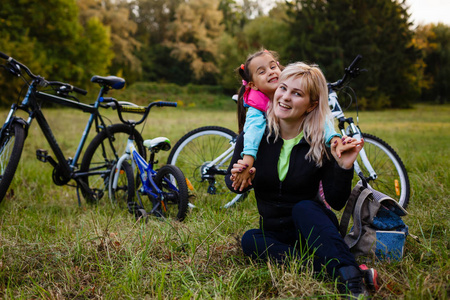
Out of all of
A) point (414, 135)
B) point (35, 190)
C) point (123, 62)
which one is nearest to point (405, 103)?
point (414, 135)

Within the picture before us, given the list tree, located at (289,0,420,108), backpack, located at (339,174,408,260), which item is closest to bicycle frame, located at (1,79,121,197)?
backpack, located at (339,174,408,260)

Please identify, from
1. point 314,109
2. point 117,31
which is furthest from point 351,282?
point 117,31

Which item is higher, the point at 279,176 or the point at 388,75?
the point at 388,75

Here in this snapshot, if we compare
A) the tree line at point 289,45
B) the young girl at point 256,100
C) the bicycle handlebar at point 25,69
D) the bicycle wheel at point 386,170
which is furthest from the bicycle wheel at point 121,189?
the tree line at point 289,45

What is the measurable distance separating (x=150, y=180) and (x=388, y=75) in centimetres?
2183

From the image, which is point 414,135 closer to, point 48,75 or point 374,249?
point 374,249

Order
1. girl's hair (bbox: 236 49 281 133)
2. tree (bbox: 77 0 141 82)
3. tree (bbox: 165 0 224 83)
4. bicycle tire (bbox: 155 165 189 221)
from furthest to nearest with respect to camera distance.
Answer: tree (bbox: 165 0 224 83) → tree (bbox: 77 0 141 82) → bicycle tire (bbox: 155 165 189 221) → girl's hair (bbox: 236 49 281 133)

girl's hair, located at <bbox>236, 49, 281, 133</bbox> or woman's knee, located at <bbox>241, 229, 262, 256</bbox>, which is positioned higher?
girl's hair, located at <bbox>236, 49, 281, 133</bbox>

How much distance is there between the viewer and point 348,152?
1.98 meters

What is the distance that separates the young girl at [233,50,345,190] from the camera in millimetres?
2125

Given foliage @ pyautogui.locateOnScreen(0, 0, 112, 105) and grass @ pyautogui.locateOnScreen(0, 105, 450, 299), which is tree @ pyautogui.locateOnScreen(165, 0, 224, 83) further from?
grass @ pyautogui.locateOnScreen(0, 105, 450, 299)

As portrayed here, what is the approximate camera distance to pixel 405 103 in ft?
73.8

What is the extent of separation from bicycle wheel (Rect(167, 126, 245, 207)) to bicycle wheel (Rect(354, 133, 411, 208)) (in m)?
1.30

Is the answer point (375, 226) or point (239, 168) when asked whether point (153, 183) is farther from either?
point (375, 226)
